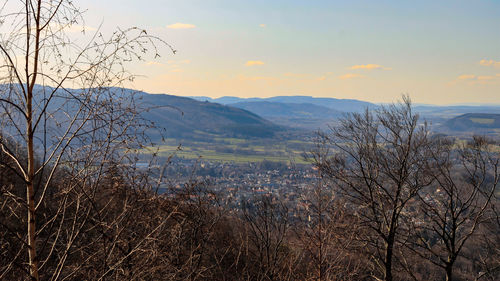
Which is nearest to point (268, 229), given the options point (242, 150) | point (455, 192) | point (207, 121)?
point (455, 192)

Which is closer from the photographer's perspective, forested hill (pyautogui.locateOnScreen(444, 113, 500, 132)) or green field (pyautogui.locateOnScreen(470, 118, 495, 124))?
forested hill (pyautogui.locateOnScreen(444, 113, 500, 132))

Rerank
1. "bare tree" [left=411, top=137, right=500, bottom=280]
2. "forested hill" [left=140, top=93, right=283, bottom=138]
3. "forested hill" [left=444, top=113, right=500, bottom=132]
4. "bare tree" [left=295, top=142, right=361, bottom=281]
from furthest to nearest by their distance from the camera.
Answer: "forested hill" [left=140, top=93, right=283, bottom=138]
"forested hill" [left=444, top=113, right=500, bottom=132]
"bare tree" [left=411, top=137, right=500, bottom=280]
"bare tree" [left=295, top=142, right=361, bottom=281]

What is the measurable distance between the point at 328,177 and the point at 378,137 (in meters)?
2.46

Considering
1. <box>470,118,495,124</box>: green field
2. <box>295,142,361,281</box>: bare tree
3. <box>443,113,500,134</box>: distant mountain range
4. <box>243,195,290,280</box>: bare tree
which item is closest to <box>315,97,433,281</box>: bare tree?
<box>295,142,361,281</box>: bare tree

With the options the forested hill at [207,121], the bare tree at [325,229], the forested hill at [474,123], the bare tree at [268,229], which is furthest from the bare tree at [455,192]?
the forested hill at [474,123]

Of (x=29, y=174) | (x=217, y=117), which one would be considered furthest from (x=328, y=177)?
(x=217, y=117)

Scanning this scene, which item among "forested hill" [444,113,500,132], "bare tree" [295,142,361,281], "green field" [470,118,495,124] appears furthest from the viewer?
"green field" [470,118,495,124]

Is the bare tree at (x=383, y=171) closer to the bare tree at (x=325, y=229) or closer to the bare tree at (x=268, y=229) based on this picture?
the bare tree at (x=325, y=229)

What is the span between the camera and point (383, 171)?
36.5ft

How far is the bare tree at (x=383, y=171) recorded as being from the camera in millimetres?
10578

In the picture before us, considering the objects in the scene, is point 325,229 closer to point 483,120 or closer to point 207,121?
point 483,120

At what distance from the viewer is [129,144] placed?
10.0 feet

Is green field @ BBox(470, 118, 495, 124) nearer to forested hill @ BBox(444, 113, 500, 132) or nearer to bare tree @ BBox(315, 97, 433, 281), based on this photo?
forested hill @ BBox(444, 113, 500, 132)

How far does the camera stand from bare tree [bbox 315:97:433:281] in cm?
1058
